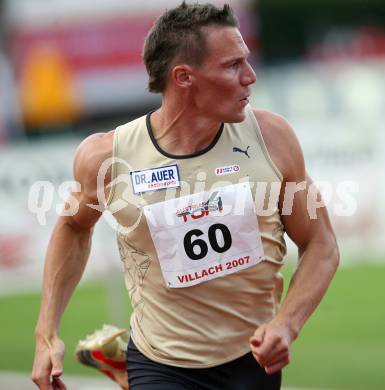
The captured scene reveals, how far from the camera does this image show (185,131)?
439cm

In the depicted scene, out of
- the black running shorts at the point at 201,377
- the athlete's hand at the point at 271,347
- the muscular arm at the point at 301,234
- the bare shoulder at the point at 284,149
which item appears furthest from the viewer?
the black running shorts at the point at 201,377

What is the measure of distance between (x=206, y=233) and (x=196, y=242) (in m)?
0.06

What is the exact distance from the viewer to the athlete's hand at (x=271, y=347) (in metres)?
3.88

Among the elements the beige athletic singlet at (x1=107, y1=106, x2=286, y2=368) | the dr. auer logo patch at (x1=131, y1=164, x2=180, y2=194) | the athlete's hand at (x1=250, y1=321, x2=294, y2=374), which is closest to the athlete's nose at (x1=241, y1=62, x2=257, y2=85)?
the beige athletic singlet at (x1=107, y1=106, x2=286, y2=368)

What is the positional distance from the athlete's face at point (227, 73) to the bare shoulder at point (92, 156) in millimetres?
485

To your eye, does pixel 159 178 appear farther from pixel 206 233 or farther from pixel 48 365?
pixel 48 365

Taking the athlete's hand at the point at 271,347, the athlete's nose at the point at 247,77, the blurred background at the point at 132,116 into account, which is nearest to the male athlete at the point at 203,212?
the athlete's nose at the point at 247,77

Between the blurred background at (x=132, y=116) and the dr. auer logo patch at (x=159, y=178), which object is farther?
the blurred background at (x=132, y=116)

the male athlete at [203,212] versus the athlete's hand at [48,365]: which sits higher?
the male athlete at [203,212]

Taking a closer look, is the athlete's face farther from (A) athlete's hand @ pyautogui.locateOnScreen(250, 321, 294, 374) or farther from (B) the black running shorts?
(B) the black running shorts

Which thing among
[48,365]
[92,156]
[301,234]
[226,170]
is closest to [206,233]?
[226,170]

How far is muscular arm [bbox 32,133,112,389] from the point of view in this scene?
4367mm

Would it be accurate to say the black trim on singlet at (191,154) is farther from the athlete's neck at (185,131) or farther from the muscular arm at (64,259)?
the muscular arm at (64,259)

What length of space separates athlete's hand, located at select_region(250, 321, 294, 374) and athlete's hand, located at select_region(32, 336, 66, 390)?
879 mm
